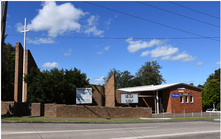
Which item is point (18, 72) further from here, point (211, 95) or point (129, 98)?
point (211, 95)

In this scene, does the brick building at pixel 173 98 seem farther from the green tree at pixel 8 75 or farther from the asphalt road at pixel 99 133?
the asphalt road at pixel 99 133

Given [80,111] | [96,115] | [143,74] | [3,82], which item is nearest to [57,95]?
[80,111]

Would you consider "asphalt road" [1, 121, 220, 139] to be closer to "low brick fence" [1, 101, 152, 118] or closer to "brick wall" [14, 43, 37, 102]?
"low brick fence" [1, 101, 152, 118]

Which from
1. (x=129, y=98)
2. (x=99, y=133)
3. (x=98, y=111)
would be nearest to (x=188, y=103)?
(x=129, y=98)

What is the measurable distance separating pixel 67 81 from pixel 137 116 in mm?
9669

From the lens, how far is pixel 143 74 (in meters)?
85.2

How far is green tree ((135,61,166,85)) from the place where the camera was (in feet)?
272

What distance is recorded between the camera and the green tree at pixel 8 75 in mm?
27828

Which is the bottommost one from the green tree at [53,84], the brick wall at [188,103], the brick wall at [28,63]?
the brick wall at [188,103]

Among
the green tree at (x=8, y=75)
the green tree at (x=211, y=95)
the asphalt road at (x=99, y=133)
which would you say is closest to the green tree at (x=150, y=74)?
the green tree at (x=211, y=95)

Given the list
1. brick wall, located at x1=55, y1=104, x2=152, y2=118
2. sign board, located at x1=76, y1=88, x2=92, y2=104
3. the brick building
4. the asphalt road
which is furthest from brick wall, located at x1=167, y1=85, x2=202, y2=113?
the asphalt road

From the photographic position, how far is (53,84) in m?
23.9

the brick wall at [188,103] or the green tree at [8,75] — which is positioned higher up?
the green tree at [8,75]

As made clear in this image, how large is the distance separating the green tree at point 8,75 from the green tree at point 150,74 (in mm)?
55569
